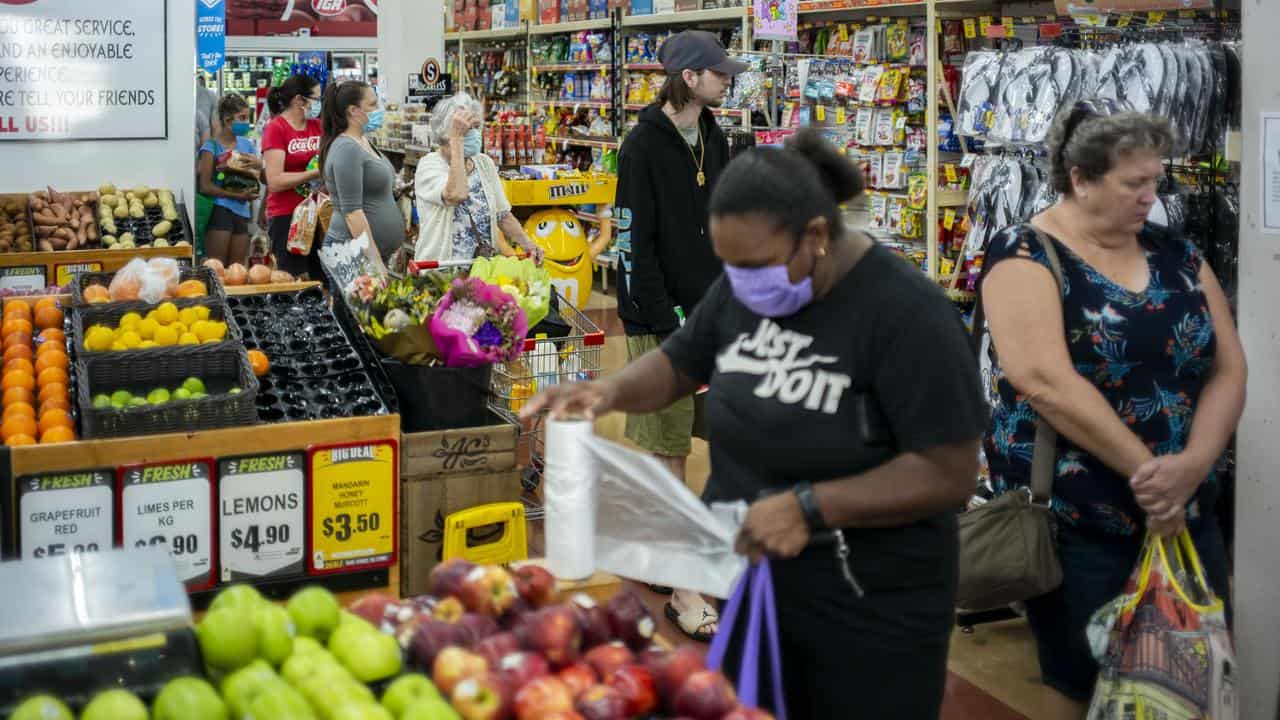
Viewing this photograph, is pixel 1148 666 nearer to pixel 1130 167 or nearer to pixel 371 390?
pixel 1130 167

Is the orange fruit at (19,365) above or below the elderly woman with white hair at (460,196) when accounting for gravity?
below

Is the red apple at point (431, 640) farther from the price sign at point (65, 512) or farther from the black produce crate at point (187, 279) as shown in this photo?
the black produce crate at point (187, 279)

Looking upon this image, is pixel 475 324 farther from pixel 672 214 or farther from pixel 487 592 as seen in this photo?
pixel 487 592

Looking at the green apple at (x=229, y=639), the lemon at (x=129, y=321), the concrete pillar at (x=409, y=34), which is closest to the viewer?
the green apple at (x=229, y=639)

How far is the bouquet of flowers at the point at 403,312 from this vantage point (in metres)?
3.71

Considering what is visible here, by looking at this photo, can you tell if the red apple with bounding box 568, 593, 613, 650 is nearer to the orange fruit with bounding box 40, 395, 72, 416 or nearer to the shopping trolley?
the orange fruit with bounding box 40, 395, 72, 416

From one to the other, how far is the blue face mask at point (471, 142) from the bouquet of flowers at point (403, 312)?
2.06 metres

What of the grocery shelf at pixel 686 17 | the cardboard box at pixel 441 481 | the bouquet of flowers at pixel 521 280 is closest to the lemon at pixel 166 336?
the cardboard box at pixel 441 481

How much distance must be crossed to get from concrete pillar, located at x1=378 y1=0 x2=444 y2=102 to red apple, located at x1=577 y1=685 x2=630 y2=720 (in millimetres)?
11498

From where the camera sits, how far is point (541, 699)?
1798 mm

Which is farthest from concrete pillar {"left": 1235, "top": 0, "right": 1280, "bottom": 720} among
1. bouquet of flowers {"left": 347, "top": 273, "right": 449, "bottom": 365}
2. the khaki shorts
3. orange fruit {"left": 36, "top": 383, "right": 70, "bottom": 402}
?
orange fruit {"left": 36, "top": 383, "right": 70, "bottom": 402}

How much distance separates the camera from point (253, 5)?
74.2 ft

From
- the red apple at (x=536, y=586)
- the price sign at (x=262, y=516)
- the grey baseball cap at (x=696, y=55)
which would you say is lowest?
the price sign at (x=262, y=516)

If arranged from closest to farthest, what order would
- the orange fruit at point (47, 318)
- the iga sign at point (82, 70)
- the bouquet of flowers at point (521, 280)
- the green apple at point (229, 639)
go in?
the green apple at point (229, 639)
the bouquet of flowers at point (521, 280)
the orange fruit at point (47, 318)
the iga sign at point (82, 70)
